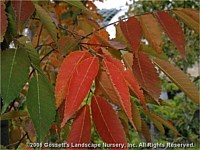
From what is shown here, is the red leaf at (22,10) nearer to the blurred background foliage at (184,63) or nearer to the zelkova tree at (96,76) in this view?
the zelkova tree at (96,76)

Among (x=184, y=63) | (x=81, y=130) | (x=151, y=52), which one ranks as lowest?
(x=81, y=130)

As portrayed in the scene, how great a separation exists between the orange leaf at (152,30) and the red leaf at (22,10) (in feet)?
0.55

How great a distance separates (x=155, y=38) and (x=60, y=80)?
170 mm

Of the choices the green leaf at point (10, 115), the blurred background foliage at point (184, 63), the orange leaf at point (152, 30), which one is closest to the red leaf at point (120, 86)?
the orange leaf at point (152, 30)

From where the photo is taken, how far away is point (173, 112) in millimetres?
3568

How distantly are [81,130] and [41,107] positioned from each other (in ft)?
0.28

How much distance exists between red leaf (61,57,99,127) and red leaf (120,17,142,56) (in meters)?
0.08

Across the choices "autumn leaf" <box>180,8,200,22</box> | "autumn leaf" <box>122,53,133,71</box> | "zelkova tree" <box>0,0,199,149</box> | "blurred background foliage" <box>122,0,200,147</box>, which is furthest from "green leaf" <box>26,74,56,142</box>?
"blurred background foliage" <box>122,0,200,147</box>

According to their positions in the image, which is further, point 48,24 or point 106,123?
point 48,24

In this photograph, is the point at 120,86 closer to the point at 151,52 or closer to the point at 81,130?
the point at 81,130

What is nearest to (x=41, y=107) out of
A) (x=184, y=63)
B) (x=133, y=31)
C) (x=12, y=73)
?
(x=12, y=73)

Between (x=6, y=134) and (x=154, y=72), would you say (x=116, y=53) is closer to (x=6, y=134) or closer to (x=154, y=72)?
(x=154, y=72)

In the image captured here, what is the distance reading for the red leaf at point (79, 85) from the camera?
41 centimetres

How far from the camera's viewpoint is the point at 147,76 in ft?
1.65
